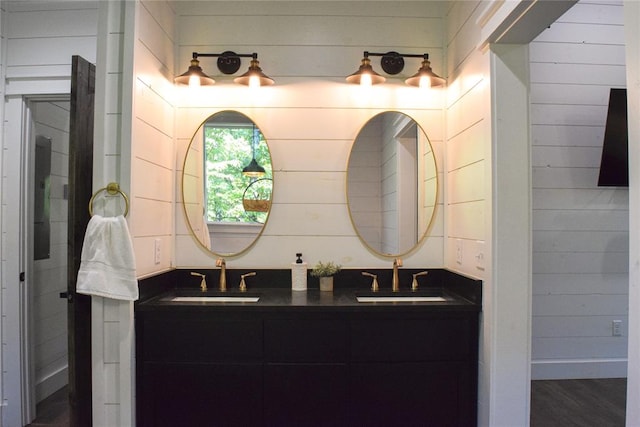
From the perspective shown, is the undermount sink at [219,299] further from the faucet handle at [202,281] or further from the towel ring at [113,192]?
the towel ring at [113,192]

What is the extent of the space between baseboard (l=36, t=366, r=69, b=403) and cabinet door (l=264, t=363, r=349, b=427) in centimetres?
185

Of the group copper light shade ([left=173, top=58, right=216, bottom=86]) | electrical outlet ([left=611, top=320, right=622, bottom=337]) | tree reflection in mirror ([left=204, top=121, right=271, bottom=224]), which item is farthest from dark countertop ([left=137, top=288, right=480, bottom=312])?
electrical outlet ([left=611, top=320, right=622, bottom=337])

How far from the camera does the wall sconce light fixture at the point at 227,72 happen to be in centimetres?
221

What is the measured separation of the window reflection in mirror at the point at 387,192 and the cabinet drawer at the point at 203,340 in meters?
0.90

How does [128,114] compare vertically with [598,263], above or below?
above

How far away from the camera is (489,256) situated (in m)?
1.77

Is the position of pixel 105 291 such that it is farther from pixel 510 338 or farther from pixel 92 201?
pixel 510 338

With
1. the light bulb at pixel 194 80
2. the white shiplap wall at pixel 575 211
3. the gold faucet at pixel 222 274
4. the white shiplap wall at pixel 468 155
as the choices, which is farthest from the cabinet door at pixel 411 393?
the light bulb at pixel 194 80

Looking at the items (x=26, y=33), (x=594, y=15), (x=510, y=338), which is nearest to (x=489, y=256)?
(x=510, y=338)

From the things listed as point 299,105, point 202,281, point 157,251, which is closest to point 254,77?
point 299,105

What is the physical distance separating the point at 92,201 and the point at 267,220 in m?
0.94

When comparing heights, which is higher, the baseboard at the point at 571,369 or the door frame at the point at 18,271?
the door frame at the point at 18,271

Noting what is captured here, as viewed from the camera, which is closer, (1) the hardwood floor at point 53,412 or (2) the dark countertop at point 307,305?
(2) the dark countertop at point 307,305

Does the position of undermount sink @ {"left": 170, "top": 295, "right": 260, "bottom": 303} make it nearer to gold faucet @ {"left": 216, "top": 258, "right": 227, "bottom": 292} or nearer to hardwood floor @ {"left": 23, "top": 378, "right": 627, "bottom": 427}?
gold faucet @ {"left": 216, "top": 258, "right": 227, "bottom": 292}
